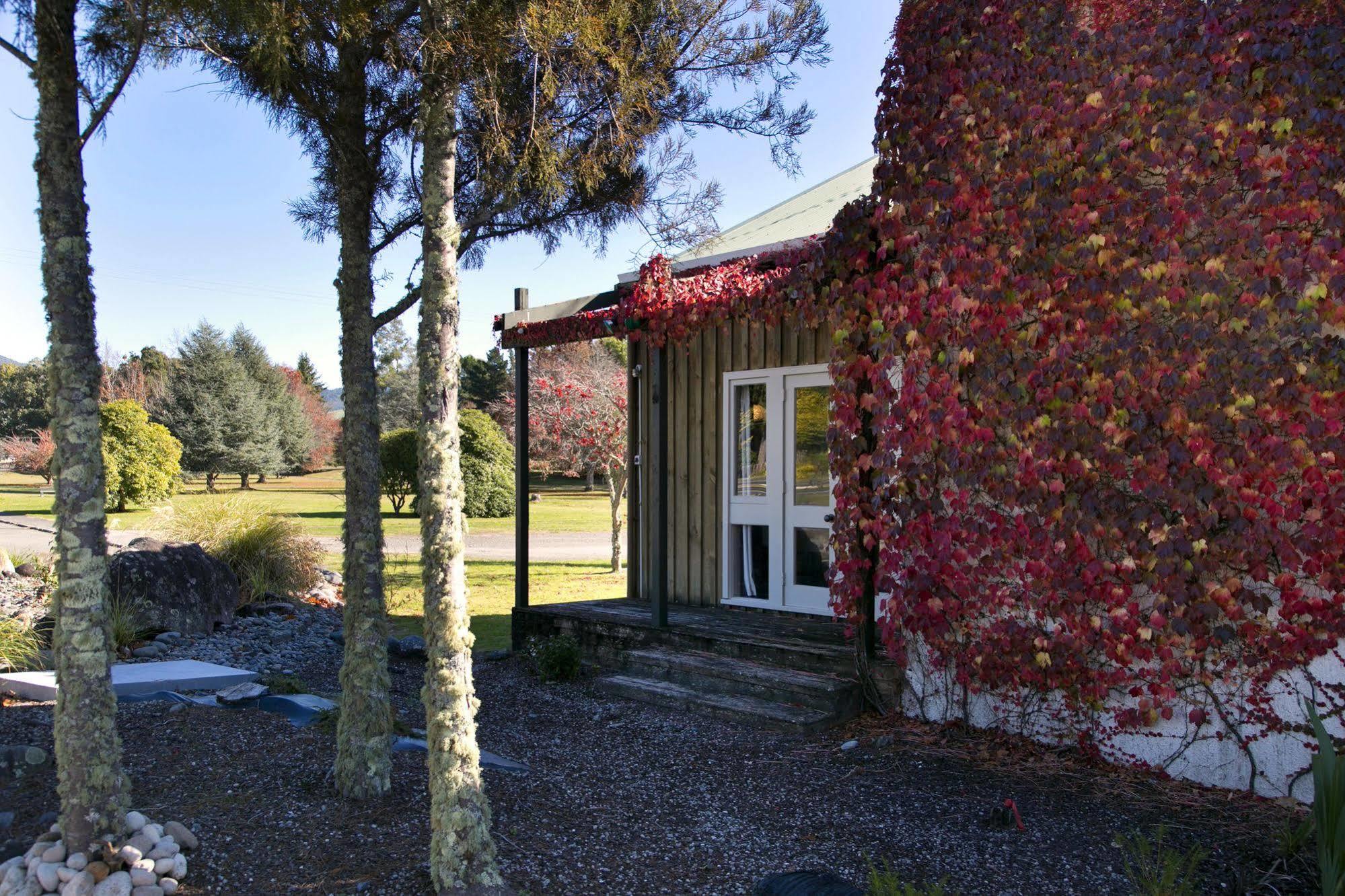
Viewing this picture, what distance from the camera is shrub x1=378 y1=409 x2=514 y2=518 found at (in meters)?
19.7

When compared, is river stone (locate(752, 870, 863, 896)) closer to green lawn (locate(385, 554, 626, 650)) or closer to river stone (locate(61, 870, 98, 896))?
river stone (locate(61, 870, 98, 896))

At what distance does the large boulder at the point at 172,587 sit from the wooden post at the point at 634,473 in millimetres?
3470

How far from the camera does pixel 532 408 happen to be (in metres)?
15.6

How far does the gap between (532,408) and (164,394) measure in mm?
18965

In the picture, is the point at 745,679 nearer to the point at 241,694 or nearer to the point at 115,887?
the point at 241,694

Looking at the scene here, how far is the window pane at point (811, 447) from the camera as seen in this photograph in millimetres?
6670

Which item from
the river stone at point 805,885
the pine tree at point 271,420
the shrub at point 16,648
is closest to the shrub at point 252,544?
the shrub at point 16,648

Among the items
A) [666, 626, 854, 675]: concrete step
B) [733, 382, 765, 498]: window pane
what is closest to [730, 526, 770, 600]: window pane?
[733, 382, 765, 498]: window pane

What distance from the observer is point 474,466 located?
20.6 metres

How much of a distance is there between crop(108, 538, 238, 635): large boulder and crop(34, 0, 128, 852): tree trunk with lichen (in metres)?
4.74

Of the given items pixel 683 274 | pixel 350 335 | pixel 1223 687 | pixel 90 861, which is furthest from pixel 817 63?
pixel 90 861

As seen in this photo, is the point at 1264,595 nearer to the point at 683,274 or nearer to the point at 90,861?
the point at 683,274

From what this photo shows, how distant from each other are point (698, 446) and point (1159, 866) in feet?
16.3

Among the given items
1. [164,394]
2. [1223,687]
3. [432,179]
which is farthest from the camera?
[164,394]
